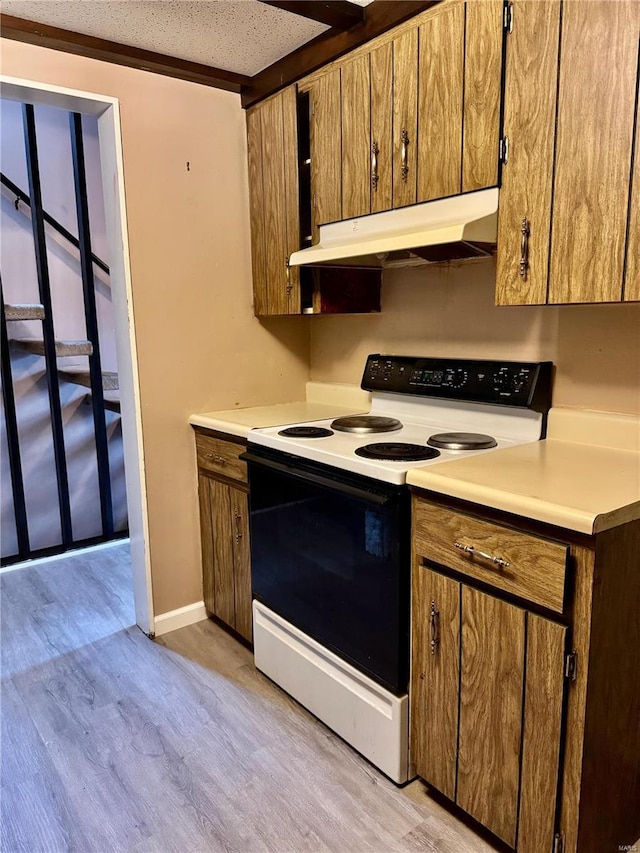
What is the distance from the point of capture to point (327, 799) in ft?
5.15

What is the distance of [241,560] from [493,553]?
1.19m

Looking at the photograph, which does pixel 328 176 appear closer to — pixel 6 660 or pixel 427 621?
pixel 427 621

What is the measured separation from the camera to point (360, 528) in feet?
5.16

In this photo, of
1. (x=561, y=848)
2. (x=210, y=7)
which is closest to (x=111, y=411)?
(x=210, y=7)

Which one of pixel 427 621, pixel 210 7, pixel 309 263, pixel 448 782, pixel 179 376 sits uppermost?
pixel 210 7

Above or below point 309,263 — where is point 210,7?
above

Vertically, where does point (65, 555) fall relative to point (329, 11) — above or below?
below

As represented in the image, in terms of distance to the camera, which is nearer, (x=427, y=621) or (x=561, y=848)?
(x=561, y=848)

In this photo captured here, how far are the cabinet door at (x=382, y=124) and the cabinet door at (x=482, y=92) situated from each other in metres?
0.29

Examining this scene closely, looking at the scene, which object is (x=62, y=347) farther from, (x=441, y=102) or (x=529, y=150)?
(x=529, y=150)

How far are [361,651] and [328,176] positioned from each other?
1.57m

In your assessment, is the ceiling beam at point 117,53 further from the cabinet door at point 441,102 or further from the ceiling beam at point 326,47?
the cabinet door at point 441,102

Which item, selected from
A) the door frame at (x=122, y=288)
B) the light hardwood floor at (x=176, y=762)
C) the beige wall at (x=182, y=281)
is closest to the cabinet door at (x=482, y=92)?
the beige wall at (x=182, y=281)

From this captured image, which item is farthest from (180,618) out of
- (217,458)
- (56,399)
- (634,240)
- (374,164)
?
(634,240)
